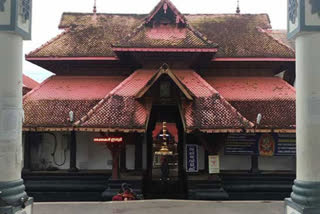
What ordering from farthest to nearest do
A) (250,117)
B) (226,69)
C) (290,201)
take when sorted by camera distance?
1. (226,69)
2. (250,117)
3. (290,201)

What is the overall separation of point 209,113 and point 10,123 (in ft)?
21.8

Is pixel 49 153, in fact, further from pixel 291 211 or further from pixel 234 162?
pixel 291 211

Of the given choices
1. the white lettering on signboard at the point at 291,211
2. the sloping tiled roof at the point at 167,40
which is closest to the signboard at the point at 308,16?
the white lettering on signboard at the point at 291,211

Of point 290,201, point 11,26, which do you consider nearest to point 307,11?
point 290,201

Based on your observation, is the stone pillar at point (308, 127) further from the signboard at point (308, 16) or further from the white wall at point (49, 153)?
the white wall at point (49, 153)

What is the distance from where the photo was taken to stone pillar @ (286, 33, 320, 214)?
5188 mm

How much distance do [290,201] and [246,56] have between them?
26.8 ft

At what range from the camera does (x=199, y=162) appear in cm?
1212

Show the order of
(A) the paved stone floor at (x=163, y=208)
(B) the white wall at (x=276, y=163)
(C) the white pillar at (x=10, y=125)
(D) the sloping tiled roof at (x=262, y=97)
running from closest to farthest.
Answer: (C) the white pillar at (x=10, y=125)
(A) the paved stone floor at (x=163, y=208)
(D) the sloping tiled roof at (x=262, y=97)
(B) the white wall at (x=276, y=163)

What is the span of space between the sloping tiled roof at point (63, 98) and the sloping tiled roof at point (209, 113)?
11.4 ft

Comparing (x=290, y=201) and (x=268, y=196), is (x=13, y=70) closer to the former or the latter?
(x=290, y=201)

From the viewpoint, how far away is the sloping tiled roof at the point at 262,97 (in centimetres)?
1138

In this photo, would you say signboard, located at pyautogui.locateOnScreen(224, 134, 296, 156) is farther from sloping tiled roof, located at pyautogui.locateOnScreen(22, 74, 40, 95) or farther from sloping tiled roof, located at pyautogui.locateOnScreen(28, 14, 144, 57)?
sloping tiled roof, located at pyautogui.locateOnScreen(22, 74, 40, 95)

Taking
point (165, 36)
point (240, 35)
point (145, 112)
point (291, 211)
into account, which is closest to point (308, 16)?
point (291, 211)
